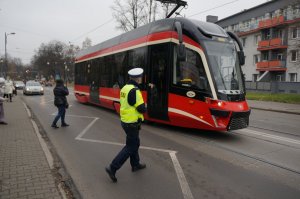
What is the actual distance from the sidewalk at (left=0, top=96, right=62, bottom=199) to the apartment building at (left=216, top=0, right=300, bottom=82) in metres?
35.9

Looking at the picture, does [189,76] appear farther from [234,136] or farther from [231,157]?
[231,157]

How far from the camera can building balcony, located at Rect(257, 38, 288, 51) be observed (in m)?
40.3

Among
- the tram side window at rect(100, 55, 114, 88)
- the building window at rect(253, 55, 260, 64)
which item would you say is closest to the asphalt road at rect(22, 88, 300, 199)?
the tram side window at rect(100, 55, 114, 88)

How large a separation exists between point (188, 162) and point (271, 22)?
40569mm

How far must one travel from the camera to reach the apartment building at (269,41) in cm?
3900

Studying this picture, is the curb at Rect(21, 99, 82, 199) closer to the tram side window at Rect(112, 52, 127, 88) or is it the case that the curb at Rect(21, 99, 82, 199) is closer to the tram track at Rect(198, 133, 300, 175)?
the tram track at Rect(198, 133, 300, 175)

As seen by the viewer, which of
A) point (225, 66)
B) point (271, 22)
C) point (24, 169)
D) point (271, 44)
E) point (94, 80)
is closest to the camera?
point (24, 169)

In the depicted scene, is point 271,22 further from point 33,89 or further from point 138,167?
point 138,167

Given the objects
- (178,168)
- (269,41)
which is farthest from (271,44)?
(178,168)

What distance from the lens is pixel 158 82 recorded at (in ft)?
30.0

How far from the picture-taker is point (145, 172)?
536 centimetres

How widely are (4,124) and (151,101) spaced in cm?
526

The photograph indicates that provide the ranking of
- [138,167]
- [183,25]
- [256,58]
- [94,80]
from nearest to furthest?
[138,167] < [183,25] < [94,80] < [256,58]

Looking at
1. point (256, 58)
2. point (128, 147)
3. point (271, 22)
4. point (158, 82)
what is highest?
point (271, 22)
